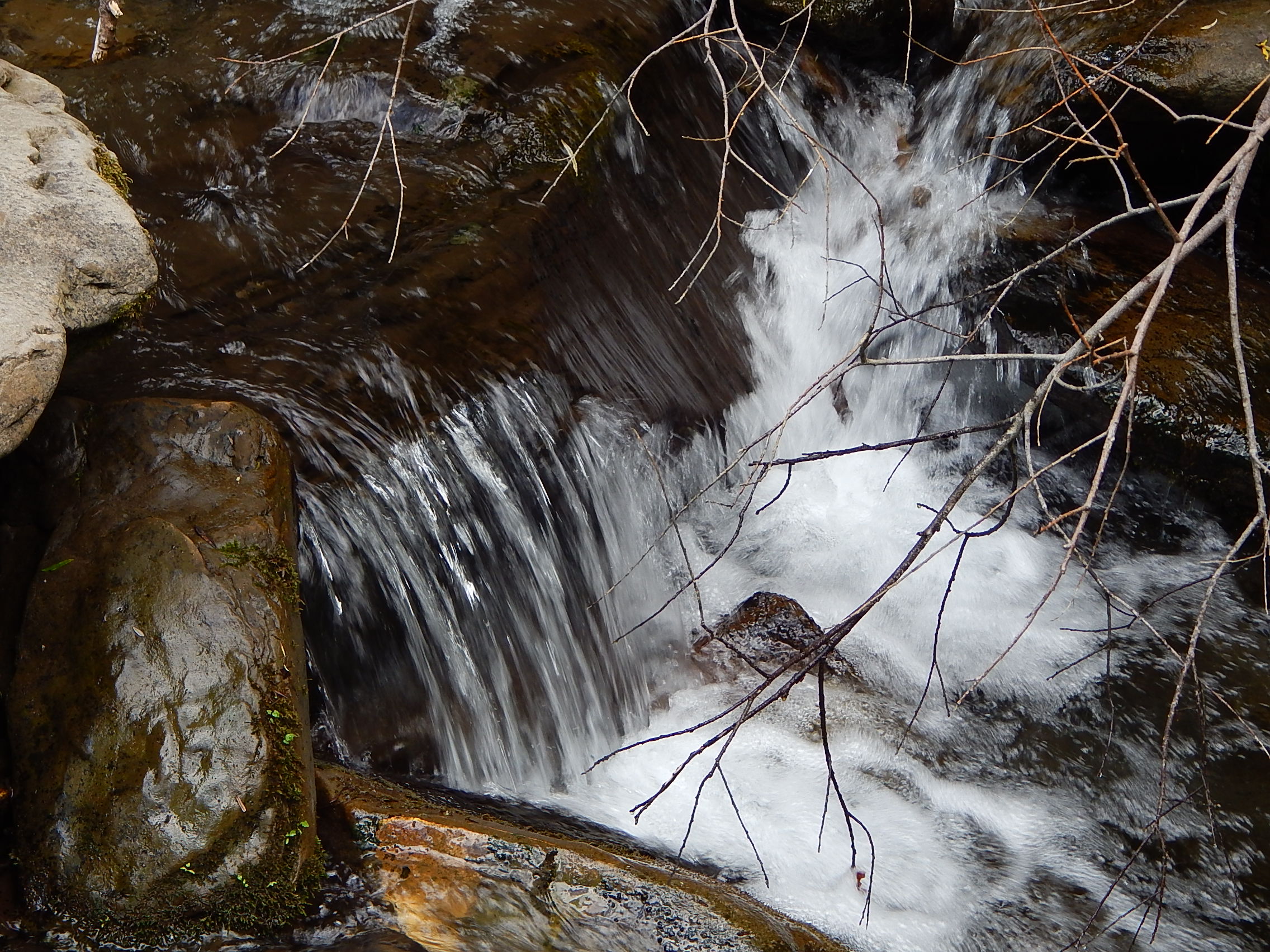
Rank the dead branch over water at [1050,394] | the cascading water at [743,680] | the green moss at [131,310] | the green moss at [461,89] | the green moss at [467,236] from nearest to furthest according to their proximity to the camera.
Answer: the dead branch over water at [1050,394] → the green moss at [131,310] → the cascading water at [743,680] → the green moss at [467,236] → the green moss at [461,89]

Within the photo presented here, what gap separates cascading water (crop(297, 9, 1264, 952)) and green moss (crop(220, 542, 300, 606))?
53 centimetres

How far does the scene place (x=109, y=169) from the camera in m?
3.60

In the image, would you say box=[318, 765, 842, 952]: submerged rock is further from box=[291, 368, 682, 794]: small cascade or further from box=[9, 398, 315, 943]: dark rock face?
box=[291, 368, 682, 794]: small cascade

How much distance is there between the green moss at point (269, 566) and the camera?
3.04m

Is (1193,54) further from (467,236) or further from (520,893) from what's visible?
(520,893)

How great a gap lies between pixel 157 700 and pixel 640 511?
2.50m

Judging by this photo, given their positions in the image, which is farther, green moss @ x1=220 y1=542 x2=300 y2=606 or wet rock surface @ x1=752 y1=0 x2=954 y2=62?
wet rock surface @ x1=752 y1=0 x2=954 y2=62

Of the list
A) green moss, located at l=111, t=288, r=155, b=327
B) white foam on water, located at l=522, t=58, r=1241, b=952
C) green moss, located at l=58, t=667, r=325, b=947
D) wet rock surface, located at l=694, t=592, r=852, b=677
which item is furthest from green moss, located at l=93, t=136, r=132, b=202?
wet rock surface, located at l=694, t=592, r=852, b=677

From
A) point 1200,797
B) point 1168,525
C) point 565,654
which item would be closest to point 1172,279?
point 1168,525

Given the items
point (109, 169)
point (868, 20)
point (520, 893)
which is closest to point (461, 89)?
point (109, 169)

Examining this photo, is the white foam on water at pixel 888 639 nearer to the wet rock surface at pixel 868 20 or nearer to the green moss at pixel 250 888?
the wet rock surface at pixel 868 20

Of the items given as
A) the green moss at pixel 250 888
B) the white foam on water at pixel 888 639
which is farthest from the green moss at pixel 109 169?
the white foam on water at pixel 888 639

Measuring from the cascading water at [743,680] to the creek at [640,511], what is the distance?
0.02 m

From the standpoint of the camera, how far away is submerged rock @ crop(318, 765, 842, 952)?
2.76m
